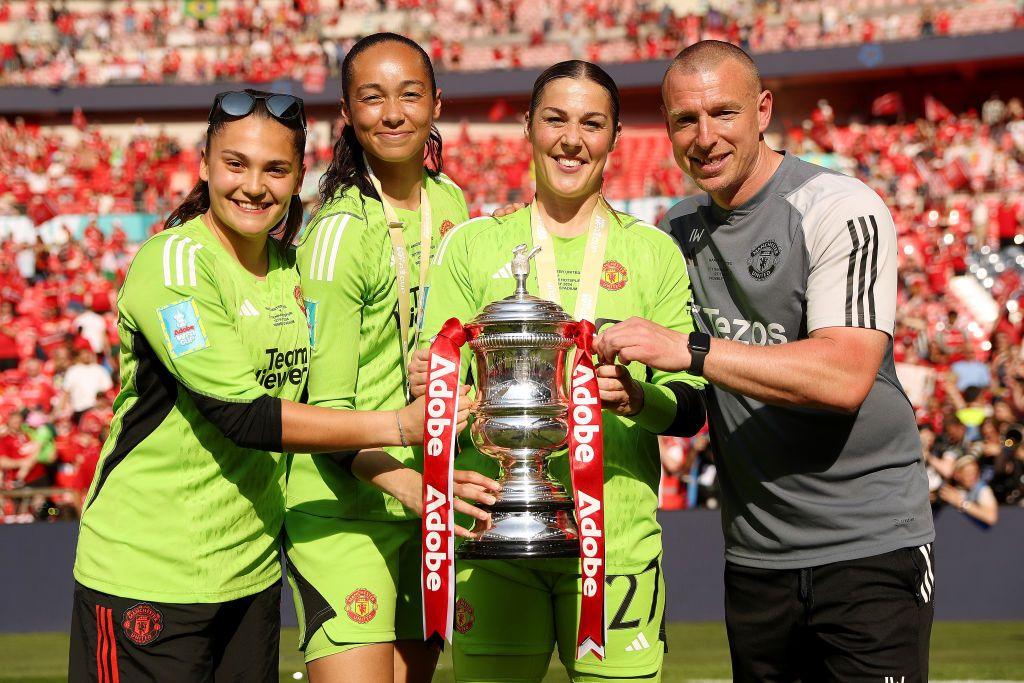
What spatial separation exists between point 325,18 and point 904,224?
53.0 ft

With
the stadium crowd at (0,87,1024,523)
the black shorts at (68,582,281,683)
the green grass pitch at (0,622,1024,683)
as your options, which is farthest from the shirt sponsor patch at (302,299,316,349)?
the stadium crowd at (0,87,1024,523)

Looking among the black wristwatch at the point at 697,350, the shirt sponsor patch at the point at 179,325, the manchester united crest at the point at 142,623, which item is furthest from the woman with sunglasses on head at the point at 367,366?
the black wristwatch at the point at 697,350

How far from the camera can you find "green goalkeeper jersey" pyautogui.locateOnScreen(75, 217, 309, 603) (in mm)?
3035

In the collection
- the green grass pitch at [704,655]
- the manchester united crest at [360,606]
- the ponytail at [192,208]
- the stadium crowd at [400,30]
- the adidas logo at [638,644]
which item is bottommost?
the green grass pitch at [704,655]

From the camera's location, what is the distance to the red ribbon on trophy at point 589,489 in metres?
2.91

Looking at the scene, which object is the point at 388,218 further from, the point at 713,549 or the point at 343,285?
the point at 713,549

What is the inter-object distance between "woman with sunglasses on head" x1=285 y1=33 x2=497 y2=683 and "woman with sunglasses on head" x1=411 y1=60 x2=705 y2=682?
0.75 feet

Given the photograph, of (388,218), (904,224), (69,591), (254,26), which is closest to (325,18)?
(254,26)

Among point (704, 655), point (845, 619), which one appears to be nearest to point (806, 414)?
point (845, 619)

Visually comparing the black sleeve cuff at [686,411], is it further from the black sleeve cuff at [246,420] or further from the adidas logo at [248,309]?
the adidas logo at [248,309]

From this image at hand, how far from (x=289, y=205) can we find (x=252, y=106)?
32 centimetres

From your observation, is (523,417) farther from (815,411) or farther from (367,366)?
(815,411)

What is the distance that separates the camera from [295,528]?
3.48 meters

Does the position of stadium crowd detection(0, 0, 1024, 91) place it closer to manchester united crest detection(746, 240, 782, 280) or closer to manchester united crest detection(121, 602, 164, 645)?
manchester united crest detection(746, 240, 782, 280)
